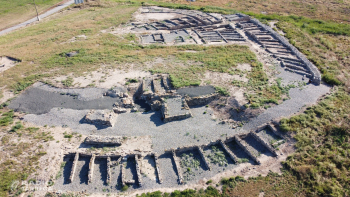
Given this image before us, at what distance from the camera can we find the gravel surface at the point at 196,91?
97.3 ft

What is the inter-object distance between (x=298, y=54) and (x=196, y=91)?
921 inches

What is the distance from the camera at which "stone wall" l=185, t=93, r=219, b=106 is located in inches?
1120

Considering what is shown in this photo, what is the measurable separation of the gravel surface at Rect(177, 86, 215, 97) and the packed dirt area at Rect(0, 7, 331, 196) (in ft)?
0.48

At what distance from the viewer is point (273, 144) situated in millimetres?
22578

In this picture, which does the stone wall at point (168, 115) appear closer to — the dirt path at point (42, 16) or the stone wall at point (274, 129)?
the stone wall at point (274, 129)

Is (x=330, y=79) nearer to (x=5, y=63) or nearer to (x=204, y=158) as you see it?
(x=204, y=158)

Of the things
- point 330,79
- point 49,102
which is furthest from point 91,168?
point 330,79

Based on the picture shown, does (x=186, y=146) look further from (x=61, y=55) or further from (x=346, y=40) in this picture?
(x=346, y=40)

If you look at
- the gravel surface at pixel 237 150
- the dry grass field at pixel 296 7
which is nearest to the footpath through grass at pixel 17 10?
the dry grass field at pixel 296 7

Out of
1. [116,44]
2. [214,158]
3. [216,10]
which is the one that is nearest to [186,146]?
[214,158]

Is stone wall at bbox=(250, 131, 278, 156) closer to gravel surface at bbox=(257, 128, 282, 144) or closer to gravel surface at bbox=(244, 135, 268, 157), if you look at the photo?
gravel surface at bbox=(244, 135, 268, 157)

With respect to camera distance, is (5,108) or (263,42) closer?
(5,108)

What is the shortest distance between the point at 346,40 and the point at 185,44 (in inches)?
1408

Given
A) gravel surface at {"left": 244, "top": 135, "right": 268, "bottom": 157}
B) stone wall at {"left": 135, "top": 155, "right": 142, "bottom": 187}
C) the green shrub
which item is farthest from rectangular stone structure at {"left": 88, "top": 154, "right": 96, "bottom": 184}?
the green shrub
